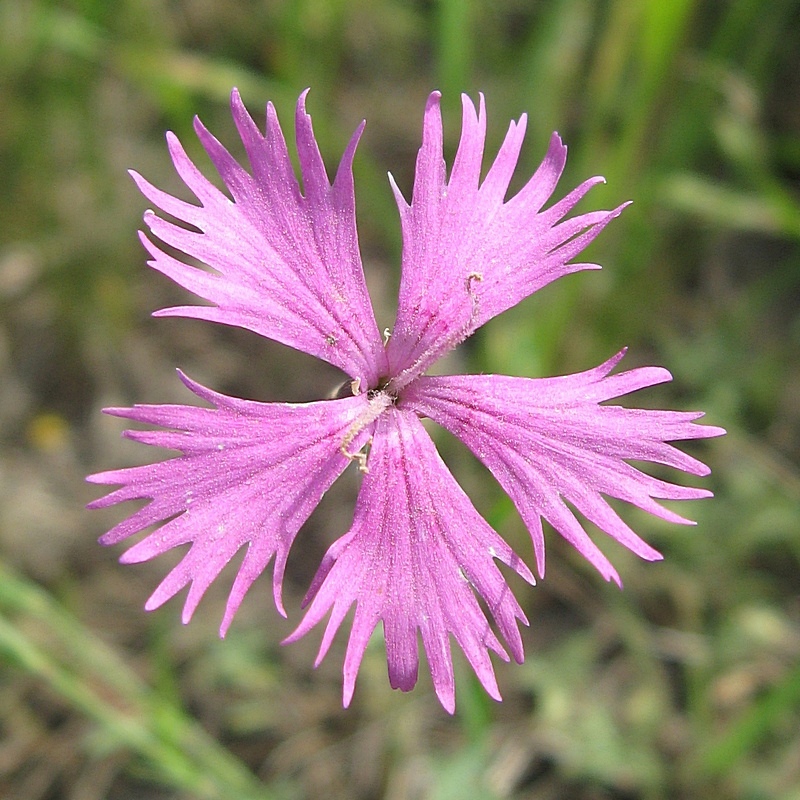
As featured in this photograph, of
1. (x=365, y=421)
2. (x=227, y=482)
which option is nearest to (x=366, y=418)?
(x=365, y=421)

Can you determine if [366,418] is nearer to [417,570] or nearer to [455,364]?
[417,570]

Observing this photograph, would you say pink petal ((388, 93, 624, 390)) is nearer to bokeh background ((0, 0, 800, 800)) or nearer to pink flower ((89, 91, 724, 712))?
pink flower ((89, 91, 724, 712))

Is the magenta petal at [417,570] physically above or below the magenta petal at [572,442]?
below

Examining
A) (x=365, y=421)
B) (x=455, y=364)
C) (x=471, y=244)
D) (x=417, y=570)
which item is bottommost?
(x=417, y=570)

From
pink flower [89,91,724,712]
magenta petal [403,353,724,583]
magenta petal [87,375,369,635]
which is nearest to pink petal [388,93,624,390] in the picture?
pink flower [89,91,724,712]

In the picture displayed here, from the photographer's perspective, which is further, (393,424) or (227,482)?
(393,424)

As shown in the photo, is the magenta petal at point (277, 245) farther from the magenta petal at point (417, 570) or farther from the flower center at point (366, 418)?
the magenta petal at point (417, 570)

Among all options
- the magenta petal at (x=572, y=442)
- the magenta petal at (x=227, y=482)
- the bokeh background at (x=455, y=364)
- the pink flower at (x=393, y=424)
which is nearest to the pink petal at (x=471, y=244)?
the pink flower at (x=393, y=424)
